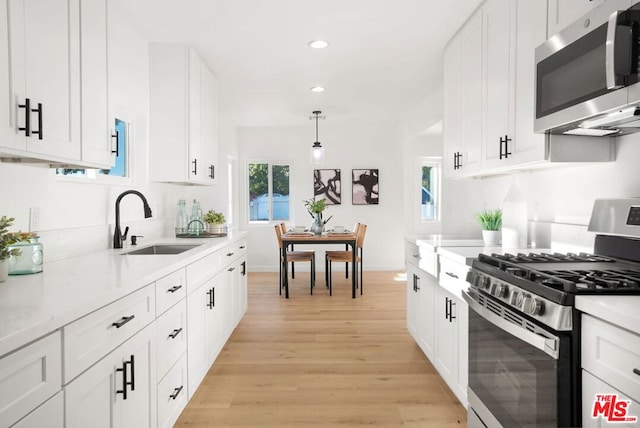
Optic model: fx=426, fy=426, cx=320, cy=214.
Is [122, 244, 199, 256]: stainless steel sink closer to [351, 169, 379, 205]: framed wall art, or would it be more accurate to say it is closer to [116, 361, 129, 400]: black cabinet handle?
[116, 361, 129, 400]: black cabinet handle

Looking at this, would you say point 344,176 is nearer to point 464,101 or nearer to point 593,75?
point 464,101

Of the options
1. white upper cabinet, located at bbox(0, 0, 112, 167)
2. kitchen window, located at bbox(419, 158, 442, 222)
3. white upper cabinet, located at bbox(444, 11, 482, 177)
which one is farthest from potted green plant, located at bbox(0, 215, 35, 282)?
kitchen window, located at bbox(419, 158, 442, 222)

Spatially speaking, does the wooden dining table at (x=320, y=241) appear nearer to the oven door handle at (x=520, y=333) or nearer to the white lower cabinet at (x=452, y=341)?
the white lower cabinet at (x=452, y=341)

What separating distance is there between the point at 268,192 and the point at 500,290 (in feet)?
20.3

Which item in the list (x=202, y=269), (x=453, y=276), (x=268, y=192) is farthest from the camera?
(x=268, y=192)

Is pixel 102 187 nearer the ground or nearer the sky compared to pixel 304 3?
nearer the ground

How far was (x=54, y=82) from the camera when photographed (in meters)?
1.79

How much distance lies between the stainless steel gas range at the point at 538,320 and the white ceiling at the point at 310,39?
1727 millimetres

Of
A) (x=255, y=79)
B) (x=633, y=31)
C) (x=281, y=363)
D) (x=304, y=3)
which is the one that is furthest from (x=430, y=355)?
(x=255, y=79)

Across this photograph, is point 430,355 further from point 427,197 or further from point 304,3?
point 427,197

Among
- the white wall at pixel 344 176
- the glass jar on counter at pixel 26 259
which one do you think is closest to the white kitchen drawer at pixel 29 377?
the glass jar on counter at pixel 26 259

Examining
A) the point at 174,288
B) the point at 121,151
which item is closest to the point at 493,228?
the point at 174,288

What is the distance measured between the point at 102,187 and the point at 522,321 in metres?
2.63

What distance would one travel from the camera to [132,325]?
5.47 feet
